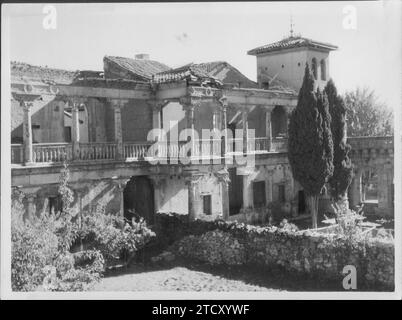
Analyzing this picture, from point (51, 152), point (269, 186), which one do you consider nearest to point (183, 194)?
point (269, 186)

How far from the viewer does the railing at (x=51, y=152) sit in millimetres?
19078

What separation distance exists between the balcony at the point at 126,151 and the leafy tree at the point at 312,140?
10.3ft

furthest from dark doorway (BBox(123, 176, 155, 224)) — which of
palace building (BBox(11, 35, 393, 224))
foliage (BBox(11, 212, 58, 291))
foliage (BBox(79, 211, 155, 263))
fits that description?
foliage (BBox(11, 212, 58, 291))

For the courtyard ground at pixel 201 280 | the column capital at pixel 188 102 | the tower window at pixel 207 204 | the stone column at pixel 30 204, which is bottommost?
the courtyard ground at pixel 201 280

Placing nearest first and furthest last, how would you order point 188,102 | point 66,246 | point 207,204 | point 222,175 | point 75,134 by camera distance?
point 66,246, point 75,134, point 188,102, point 222,175, point 207,204

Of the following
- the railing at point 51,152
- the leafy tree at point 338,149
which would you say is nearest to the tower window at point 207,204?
the leafy tree at point 338,149

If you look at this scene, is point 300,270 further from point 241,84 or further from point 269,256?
point 241,84

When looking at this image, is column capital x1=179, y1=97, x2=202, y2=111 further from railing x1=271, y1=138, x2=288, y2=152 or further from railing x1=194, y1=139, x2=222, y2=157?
railing x1=271, y1=138, x2=288, y2=152

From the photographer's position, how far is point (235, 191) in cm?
2767

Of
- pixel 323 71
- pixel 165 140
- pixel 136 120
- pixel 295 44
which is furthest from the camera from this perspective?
pixel 323 71

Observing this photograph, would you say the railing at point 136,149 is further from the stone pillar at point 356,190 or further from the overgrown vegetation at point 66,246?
the stone pillar at point 356,190

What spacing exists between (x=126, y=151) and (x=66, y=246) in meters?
6.28

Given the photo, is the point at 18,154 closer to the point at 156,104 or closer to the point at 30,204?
the point at 30,204

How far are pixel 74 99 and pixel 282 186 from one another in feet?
42.6
